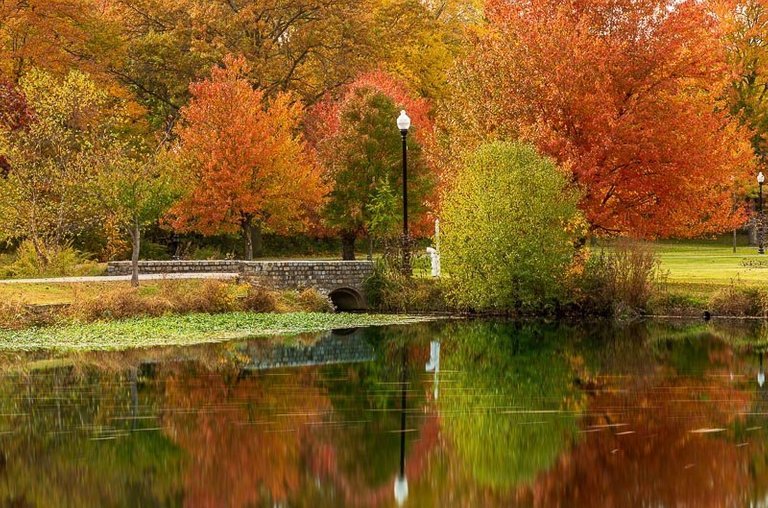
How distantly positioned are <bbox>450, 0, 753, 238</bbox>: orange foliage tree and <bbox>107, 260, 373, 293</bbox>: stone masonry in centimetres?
569

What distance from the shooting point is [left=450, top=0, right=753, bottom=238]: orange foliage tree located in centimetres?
3525

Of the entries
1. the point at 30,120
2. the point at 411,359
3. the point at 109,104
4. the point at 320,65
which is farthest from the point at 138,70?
the point at 411,359

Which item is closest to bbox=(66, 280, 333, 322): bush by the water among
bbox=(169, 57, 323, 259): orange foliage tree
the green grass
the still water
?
the green grass

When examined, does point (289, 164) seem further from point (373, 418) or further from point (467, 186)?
point (373, 418)

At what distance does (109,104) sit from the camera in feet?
171

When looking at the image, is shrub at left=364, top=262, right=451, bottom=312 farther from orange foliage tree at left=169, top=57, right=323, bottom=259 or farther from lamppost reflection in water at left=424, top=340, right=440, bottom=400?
lamppost reflection in water at left=424, top=340, right=440, bottom=400

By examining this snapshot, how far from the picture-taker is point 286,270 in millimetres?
36938

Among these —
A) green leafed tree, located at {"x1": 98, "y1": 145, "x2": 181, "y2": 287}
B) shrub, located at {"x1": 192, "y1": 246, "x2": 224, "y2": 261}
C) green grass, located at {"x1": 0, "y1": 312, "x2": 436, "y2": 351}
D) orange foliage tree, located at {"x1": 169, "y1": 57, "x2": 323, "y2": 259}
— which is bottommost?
green grass, located at {"x1": 0, "y1": 312, "x2": 436, "y2": 351}

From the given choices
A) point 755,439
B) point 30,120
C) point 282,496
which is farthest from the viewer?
point 30,120

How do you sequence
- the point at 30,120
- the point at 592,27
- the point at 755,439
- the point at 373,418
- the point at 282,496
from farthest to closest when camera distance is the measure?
1. the point at 30,120
2. the point at 592,27
3. the point at 373,418
4. the point at 755,439
5. the point at 282,496

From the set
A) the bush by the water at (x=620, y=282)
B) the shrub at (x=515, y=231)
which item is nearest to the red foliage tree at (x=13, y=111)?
the shrub at (x=515, y=231)

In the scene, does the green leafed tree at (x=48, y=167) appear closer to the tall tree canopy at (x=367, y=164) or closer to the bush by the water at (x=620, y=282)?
the tall tree canopy at (x=367, y=164)

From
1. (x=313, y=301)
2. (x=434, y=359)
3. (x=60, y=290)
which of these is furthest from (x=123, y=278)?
(x=434, y=359)

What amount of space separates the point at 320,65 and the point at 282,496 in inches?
1819
